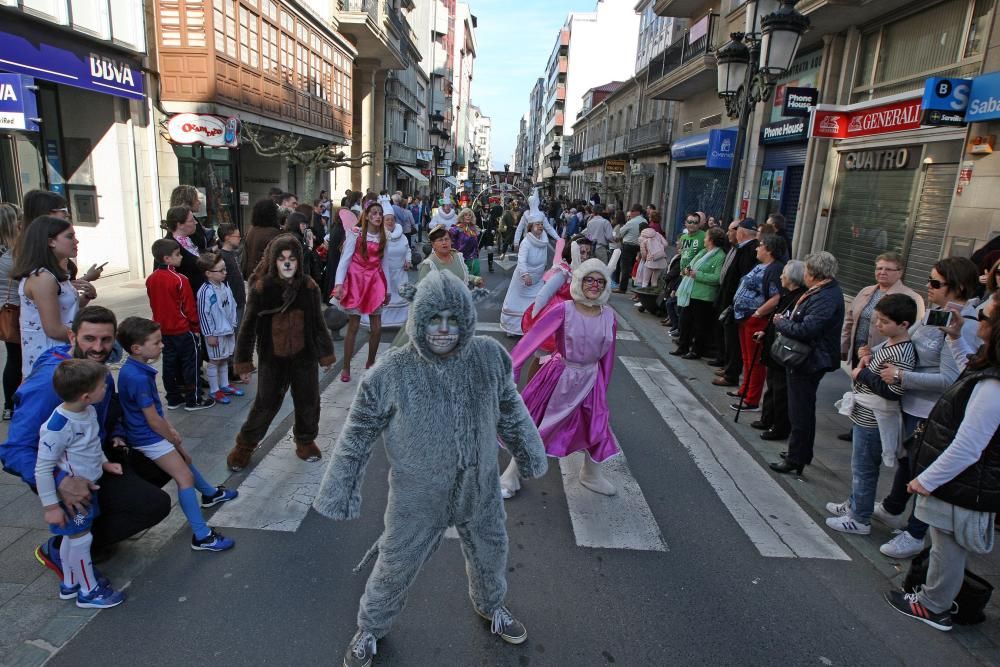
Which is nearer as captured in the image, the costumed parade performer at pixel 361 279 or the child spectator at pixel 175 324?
the child spectator at pixel 175 324

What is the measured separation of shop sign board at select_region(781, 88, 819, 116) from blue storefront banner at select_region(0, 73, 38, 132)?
12.2m

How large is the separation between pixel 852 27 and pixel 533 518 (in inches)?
490

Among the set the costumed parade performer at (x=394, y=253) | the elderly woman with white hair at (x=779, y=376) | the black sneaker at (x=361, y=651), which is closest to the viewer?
the black sneaker at (x=361, y=651)

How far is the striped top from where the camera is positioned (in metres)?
3.80

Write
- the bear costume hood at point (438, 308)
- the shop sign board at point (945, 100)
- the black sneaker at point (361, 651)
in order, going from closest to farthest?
the bear costume hood at point (438, 308), the black sneaker at point (361, 651), the shop sign board at point (945, 100)

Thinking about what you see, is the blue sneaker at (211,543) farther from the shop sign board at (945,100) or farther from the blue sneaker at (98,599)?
the shop sign board at (945,100)

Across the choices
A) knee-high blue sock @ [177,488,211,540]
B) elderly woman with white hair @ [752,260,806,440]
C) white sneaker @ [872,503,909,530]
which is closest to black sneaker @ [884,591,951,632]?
white sneaker @ [872,503,909,530]

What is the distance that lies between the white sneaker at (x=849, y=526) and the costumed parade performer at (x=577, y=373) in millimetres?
1540

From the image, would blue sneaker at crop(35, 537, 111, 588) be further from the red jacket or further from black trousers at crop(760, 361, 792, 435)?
black trousers at crop(760, 361, 792, 435)

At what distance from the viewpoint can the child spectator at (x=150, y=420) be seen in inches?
130

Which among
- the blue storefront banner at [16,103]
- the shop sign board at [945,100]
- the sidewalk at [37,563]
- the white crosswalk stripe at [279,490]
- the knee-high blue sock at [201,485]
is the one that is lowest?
the white crosswalk stripe at [279,490]

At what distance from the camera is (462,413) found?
2.54 meters

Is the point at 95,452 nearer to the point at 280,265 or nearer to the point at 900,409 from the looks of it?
the point at 280,265

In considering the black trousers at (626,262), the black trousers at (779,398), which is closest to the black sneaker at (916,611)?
the black trousers at (779,398)
